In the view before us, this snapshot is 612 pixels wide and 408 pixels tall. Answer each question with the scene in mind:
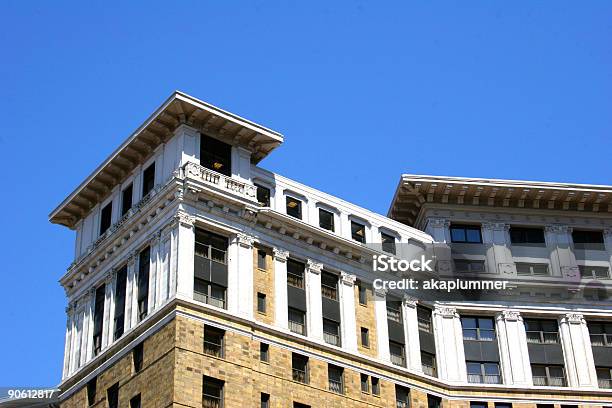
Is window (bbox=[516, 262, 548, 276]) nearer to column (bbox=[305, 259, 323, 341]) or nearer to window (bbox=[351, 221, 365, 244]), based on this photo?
window (bbox=[351, 221, 365, 244])

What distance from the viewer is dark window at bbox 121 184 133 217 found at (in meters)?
73.1

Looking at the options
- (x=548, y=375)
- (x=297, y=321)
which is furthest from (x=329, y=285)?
(x=548, y=375)

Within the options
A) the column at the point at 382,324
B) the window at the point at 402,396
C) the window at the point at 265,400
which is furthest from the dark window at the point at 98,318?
the window at the point at 402,396

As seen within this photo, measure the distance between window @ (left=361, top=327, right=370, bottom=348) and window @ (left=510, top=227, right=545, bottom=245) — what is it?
14.8 meters

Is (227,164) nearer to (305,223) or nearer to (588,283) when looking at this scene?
(305,223)

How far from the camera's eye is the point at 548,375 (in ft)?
253

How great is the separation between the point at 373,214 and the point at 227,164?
1249 cm

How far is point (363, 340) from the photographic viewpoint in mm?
72938

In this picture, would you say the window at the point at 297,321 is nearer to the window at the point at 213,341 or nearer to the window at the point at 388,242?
the window at the point at 213,341

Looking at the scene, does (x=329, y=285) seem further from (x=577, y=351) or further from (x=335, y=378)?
(x=577, y=351)

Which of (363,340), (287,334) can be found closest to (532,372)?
(363,340)

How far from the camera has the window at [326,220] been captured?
75.3 metres

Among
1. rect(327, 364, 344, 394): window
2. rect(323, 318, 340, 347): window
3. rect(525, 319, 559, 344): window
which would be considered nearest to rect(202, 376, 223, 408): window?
rect(327, 364, 344, 394): window

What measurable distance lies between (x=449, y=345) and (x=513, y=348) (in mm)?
4461
